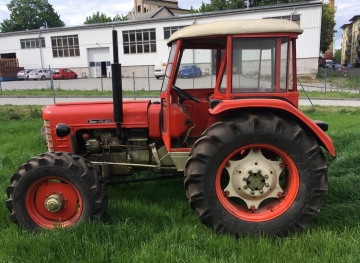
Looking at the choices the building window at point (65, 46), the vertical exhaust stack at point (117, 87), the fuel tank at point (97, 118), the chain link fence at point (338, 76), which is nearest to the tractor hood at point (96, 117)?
the fuel tank at point (97, 118)

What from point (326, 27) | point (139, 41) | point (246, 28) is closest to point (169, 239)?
point (246, 28)

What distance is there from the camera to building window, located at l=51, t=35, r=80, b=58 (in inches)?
1499

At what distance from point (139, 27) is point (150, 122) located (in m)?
33.8

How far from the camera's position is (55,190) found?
3.20 m

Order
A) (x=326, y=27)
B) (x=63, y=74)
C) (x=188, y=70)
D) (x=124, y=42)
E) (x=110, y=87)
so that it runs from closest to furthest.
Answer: (x=188, y=70) → (x=110, y=87) → (x=63, y=74) → (x=124, y=42) → (x=326, y=27)

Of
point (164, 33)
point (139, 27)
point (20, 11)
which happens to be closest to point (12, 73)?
point (139, 27)

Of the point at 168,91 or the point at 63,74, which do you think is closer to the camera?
the point at 168,91

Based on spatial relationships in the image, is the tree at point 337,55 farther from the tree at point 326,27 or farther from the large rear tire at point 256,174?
the large rear tire at point 256,174

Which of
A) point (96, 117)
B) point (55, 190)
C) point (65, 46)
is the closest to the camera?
point (55, 190)

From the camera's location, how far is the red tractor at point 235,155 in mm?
2908

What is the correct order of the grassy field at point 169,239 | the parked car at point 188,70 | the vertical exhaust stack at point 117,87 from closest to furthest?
the grassy field at point 169,239, the vertical exhaust stack at point 117,87, the parked car at point 188,70

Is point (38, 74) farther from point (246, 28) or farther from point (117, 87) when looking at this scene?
point (246, 28)

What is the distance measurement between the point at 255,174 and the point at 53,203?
196 cm

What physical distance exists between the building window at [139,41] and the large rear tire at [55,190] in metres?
33.5
